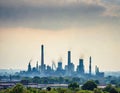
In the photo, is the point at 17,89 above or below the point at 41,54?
below

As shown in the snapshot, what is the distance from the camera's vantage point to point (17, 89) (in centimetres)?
4288

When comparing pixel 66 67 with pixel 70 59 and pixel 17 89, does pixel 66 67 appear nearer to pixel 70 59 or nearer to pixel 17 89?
pixel 70 59

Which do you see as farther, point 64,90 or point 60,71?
point 60,71

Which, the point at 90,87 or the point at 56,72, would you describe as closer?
the point at 90,87

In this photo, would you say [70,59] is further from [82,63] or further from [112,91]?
[112,91]

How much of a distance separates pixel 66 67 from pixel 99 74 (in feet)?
64.9

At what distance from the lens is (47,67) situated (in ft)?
609

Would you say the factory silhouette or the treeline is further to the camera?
the factory silhouette

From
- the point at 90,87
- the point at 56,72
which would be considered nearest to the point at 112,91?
the point at 90,87

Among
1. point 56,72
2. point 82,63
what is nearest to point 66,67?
point 56,72

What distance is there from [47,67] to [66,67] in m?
8.39

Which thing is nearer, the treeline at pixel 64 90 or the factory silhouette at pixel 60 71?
the treeline at pixel 64 90

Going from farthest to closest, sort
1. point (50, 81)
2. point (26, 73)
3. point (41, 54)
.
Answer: point (26, 73) < point (41, 54) < point (50, 81)

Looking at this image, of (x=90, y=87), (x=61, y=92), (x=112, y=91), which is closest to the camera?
(x=61, y=92)
